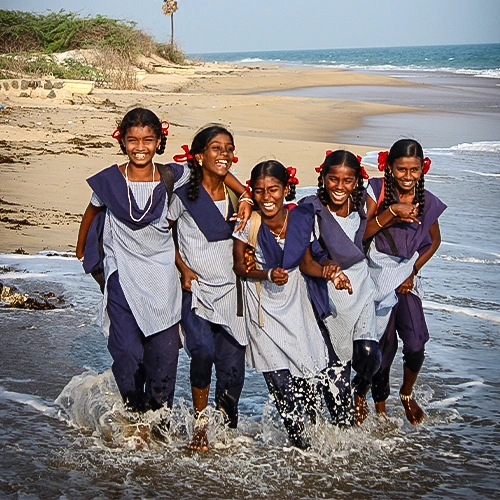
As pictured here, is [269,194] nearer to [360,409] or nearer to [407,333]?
[407,333]

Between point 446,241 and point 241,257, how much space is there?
17.4 feet

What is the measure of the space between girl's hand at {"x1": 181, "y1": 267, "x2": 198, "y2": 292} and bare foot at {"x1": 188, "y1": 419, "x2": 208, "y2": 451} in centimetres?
68

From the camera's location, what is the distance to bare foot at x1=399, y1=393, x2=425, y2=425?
462cm

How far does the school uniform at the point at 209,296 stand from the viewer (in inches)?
163

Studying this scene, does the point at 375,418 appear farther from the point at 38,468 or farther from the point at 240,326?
the point at 38,468

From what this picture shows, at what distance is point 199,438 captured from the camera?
419 cm

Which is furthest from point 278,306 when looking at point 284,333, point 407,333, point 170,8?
point 170,8

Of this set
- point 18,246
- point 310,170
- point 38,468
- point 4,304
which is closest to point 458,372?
point 38,468

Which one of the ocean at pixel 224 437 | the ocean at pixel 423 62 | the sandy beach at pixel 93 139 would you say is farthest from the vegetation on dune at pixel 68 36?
the ocean at pixel 224 437

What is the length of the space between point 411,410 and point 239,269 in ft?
4.34

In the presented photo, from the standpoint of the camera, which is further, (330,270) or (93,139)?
(93,139)

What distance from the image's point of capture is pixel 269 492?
3.79 m

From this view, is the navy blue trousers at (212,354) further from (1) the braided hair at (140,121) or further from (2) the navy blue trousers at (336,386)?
(1) the braided hair at (140,121)

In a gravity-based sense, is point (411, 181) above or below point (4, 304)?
→ above
